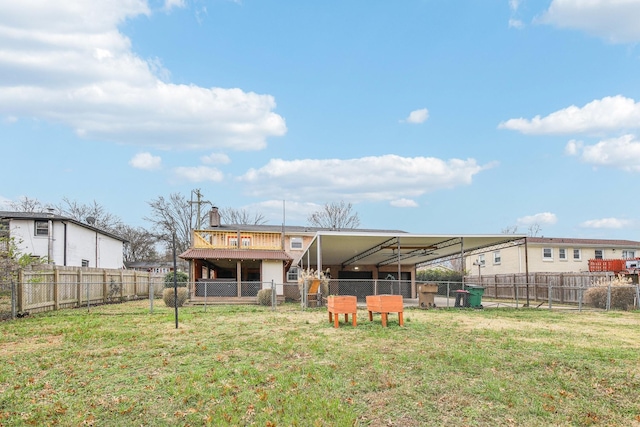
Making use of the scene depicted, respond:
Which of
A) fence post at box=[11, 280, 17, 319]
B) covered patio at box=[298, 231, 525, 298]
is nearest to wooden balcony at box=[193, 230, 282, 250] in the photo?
covered patio at box=[298, 231, 525, 298]

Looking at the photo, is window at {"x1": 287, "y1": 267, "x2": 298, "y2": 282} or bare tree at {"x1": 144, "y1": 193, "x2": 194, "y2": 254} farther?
bare tree at {"x1": 144, "y1": 193, "x2": 194, "y2": 254}

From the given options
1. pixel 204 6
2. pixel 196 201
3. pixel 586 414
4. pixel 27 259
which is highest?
pixel 204 6

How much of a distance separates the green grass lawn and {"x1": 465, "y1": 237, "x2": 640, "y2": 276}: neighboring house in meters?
26.8

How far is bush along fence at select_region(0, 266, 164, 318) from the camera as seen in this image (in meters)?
14.9

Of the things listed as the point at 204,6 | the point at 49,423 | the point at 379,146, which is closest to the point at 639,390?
the point at 49,423

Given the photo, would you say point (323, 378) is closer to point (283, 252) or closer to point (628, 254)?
point (283, 252)

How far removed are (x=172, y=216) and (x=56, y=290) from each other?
34068mm

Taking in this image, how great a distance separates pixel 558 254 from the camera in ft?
119

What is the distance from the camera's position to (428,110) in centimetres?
2147

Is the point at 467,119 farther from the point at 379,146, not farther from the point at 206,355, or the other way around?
the point at 206,355

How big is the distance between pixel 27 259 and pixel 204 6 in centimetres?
Answer: 1000

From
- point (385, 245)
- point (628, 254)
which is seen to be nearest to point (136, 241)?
point (385, 245)

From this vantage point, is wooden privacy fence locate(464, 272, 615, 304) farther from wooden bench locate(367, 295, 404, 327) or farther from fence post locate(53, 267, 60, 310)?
fence post locate(53, 267, 60, 310)

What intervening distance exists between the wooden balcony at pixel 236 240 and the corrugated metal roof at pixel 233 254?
1.49 ft
